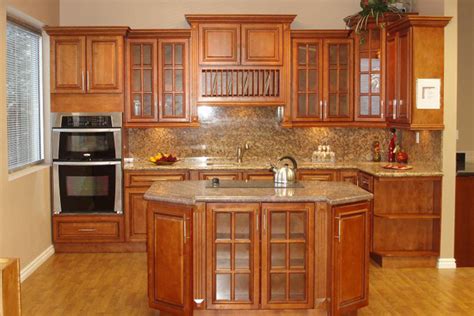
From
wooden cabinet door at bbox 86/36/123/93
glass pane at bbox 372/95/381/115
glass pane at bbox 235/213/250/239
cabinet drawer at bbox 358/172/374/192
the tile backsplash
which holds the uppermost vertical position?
wooden cabinet door at bbox 86/36/123/93

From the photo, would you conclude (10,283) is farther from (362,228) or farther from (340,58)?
(340,58)

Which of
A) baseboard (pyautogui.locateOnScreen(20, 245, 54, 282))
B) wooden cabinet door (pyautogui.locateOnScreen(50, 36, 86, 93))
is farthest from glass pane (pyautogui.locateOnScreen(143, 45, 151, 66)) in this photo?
baseboard (pyautogui.locateOnScreen(20, 245, 54, 282))

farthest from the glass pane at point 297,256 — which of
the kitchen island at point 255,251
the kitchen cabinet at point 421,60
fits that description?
the kitchen cabinet at point 421,60

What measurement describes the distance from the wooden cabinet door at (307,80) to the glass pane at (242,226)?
306cm

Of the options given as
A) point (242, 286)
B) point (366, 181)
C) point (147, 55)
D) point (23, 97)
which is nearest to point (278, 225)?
point (242, 286)

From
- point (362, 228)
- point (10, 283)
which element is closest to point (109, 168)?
point (362, 228)

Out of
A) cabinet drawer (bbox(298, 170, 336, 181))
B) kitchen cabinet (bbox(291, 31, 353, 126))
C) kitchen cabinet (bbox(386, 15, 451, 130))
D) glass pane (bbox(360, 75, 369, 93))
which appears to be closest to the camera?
kitchen cabinet (bbox(386, 15, 451, 130))

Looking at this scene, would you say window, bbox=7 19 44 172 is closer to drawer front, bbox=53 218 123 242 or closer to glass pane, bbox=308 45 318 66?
drawer front, bbox=53 218 123 242

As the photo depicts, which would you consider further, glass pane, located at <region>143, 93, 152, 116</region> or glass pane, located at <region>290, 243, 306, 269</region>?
glass pane, located at <region>143, 93, 152, 116</region>

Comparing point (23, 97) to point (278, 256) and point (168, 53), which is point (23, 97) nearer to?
point (168, 53)

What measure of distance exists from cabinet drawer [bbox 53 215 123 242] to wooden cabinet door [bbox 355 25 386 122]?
294 centimetres

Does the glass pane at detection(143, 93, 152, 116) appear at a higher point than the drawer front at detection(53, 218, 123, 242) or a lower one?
higher

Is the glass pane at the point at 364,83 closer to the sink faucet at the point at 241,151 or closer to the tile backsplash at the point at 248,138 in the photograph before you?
the tile backsplash at the point at 248,138

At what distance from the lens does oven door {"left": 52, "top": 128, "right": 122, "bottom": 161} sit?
720 centimetres
